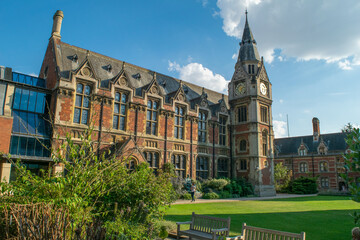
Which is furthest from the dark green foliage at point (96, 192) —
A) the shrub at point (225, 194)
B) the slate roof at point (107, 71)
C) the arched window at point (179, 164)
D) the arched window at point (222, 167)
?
the arched window at point (222, 167)

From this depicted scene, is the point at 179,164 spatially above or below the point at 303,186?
above

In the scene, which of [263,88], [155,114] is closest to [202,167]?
[155,114]

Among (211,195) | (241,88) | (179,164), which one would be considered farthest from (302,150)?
(211,195)

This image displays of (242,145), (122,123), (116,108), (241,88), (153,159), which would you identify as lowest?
(153,159)

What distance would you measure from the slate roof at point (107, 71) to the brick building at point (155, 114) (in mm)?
102

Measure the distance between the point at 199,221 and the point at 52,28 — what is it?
23.3 metres

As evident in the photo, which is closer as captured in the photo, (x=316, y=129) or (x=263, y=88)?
(x=263, y=88)

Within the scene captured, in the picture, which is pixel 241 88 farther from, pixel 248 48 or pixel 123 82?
pixel 123 82

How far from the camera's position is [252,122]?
106 feet

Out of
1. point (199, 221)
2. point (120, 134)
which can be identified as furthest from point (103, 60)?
point (199, 221)

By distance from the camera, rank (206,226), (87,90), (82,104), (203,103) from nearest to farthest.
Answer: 1. (206,226)
2. (82,104)
3. (87,90)
4. (203,103)

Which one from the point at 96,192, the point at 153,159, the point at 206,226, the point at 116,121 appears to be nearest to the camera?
the point at 96,192

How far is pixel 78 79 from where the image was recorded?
21.8 m

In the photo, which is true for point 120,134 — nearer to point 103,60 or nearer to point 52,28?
point 103,60
